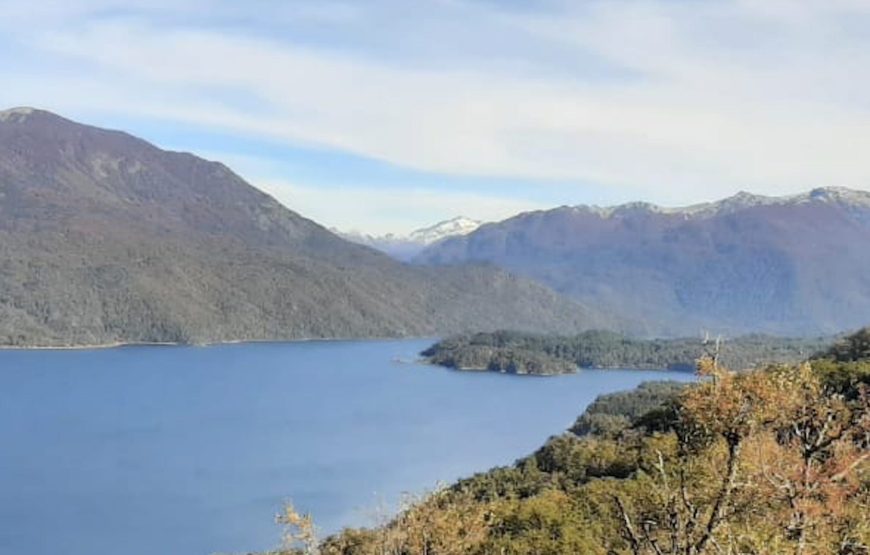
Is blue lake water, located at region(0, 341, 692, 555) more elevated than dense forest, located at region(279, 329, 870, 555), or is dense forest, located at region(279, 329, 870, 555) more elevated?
dense forest, located at region(279, 329, 870, 555)

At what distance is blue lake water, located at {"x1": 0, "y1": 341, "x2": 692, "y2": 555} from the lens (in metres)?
52.9

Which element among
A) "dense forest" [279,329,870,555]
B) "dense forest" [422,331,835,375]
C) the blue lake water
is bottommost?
the blue lake water

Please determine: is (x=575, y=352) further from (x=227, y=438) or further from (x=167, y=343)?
(x=227, y=438)

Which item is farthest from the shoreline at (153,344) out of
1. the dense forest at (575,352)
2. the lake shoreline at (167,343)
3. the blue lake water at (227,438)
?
the dense forest at (575,352)

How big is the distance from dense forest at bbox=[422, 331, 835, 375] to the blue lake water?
5.57 metres

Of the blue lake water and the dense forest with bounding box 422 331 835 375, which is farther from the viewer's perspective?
the dense forest with bounding box 422 331 835 375

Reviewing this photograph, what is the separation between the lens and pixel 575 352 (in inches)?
6043

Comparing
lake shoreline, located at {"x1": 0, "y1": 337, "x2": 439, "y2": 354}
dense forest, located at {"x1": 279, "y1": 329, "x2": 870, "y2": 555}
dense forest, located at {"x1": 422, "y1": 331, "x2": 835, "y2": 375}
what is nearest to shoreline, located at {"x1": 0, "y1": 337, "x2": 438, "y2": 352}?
→ lake shoreline, located at {"x1": 0, "y1": 337, "x2": 439, "y2": 354}

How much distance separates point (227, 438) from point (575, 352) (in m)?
83.8

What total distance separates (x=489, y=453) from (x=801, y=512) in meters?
71.3

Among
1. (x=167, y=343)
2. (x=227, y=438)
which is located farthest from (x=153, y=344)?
(x=227, y=438)

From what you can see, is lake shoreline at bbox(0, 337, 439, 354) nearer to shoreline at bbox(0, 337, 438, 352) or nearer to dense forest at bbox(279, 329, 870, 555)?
shoreline at bbox(0, 337, 438, 352)

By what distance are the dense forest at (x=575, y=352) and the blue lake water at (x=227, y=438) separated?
5566 millimetres

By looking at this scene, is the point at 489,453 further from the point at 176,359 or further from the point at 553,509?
the point at 176,359
